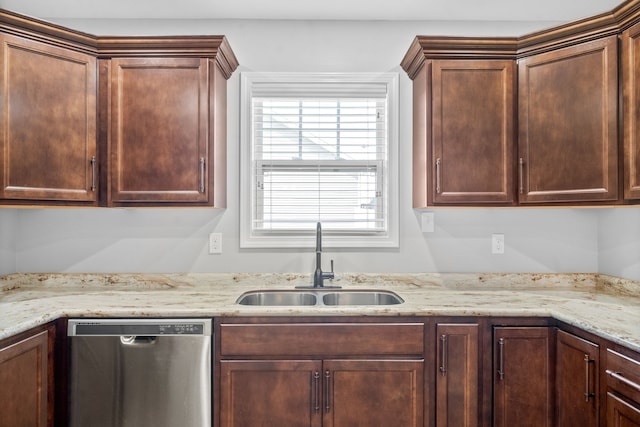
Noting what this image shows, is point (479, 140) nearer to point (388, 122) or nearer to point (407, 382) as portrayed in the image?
point (388, 122)

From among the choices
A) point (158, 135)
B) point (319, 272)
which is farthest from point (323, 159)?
point (158, 135)

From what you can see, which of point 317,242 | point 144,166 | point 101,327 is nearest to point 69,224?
point 144,166

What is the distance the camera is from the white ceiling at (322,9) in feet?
7.54

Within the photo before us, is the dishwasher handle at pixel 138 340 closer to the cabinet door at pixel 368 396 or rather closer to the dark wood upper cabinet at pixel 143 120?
the dark wood upper cabinet at pixel 143 120

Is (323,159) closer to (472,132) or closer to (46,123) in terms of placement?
(472,132)

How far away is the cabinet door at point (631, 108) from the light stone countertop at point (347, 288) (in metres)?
0.60

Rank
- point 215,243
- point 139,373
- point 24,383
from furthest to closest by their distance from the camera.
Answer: point 215,243
point 139,373
point 24,383

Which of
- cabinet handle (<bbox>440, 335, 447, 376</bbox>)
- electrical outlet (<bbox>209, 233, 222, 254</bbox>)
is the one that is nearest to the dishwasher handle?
electrical outlet (<bbox>209, 233, 222, 254</bbox>)

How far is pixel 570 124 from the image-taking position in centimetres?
199

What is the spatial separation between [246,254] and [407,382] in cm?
120

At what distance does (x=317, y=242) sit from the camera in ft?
7.66

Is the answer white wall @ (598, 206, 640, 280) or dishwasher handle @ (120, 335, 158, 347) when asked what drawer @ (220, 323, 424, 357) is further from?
white wall @ (598, 206, 640, 280)

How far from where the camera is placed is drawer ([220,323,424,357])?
1.82 m

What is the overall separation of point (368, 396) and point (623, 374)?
991 millimetres
